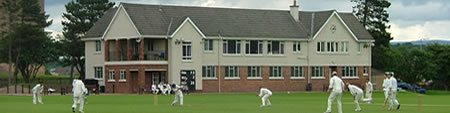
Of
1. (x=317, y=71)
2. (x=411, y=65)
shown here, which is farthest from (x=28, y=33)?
(x=411, y=65)

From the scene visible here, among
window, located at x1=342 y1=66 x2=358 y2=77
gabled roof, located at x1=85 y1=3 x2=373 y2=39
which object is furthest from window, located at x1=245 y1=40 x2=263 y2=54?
window, located at x1=342 y1=66 x2=358 y2=77

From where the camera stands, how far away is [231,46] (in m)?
86.3

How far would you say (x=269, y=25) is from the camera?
89750 mm

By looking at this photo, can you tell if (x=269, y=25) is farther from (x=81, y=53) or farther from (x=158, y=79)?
(x=81, y=53)

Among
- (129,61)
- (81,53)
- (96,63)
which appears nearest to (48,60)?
(81,53)

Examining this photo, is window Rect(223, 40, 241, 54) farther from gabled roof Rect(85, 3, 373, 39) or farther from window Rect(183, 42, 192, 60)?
window Rect(183, 42, 192, 60)

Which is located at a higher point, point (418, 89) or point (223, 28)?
point (223, 28)

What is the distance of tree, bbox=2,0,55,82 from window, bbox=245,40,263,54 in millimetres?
22875

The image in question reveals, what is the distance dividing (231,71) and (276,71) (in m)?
5.50

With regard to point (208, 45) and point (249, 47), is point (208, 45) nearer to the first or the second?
point (208, 45)

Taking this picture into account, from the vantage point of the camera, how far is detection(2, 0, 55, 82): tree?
308 ft

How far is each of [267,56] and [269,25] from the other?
3323 mm

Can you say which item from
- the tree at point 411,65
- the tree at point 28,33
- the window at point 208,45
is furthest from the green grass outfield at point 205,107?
the tree at point 411,65

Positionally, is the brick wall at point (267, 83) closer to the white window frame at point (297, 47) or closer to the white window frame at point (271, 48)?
the white window frame at point (271, 48)
